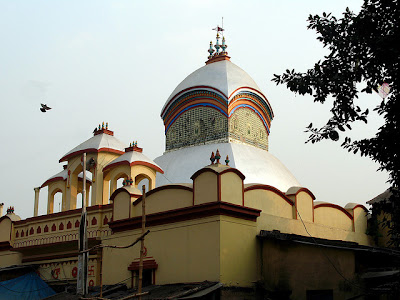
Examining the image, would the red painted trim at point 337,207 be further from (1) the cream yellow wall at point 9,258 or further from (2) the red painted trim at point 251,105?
(1) the cream yellow wall at point 9,258

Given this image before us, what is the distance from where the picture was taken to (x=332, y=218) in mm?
17672

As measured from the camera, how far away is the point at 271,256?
47.3 feet

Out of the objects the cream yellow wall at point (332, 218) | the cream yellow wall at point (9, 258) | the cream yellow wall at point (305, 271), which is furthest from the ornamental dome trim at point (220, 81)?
the cream yellow wall at point (305, 271)

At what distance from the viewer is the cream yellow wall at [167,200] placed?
14773mm

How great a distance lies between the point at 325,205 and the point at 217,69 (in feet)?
23.6

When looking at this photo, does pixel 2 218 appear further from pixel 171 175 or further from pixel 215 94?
pixel 215 94

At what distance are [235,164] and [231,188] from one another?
449 cm

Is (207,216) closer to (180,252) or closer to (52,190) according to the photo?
(180,252)

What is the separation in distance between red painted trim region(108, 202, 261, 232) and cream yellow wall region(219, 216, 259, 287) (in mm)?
153

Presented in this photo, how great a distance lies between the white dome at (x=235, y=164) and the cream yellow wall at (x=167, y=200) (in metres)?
2.99

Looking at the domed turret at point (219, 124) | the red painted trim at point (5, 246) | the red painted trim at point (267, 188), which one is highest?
the domed turret at point (219, 124)

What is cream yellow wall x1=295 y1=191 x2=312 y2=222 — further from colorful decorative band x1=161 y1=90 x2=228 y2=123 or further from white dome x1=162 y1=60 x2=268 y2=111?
white dome x1=162 y1=60 x2=268 y2=111

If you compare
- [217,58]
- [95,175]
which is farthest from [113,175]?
[217,58]

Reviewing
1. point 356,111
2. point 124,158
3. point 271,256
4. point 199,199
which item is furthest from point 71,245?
point 356,111
